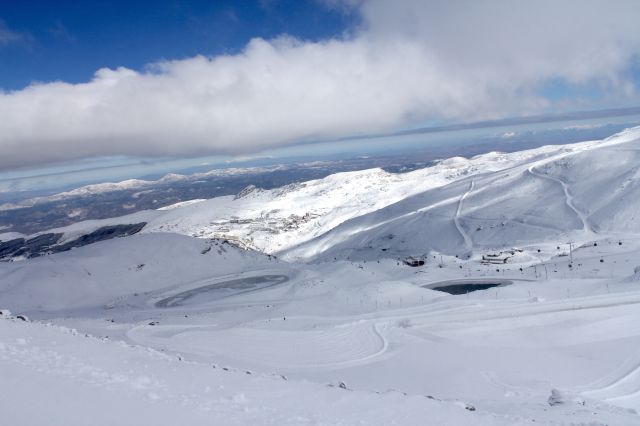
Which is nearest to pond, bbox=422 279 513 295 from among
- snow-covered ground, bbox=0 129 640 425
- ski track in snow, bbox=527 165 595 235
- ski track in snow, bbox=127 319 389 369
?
snow-covered ground, bbox=0 129 640 425

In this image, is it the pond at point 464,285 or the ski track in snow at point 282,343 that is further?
the pond at point 464,285

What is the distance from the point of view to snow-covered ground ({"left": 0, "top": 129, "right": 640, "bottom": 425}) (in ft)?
39.5

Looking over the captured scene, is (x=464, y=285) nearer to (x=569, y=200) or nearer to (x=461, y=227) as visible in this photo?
(x=461, y=227)

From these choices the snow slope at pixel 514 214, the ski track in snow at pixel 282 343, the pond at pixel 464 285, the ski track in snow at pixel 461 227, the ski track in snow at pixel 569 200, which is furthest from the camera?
the ski track in snow at pixel 461 227

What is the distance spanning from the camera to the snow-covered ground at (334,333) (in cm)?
1205

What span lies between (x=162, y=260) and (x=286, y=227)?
107 metres

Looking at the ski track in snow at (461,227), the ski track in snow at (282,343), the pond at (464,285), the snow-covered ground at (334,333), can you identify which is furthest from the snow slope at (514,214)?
the ski track in snow at (282,343)

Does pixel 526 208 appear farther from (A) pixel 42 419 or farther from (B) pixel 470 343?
(A) pixel 42 419

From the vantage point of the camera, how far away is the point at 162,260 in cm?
A: 6925

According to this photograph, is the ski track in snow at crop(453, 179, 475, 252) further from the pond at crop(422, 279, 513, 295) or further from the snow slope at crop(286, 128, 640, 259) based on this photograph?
the pond at crop(422, 279, 513, 295)

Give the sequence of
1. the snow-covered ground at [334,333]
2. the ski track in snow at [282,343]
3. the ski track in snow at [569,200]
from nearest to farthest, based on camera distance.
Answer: the snow-covered ground at [334,333], the ski track in snow at [282,343], the ski track in snow at [569,200]

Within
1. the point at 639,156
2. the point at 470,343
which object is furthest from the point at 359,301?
the point at 639,156

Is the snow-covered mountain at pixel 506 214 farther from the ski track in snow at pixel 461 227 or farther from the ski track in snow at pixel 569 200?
the ski track in snow at pixel 569 200

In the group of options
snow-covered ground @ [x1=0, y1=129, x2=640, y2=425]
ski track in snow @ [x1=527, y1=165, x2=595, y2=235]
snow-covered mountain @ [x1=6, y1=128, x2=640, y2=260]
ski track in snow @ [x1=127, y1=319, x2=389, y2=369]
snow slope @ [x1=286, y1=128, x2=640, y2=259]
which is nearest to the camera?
snow-covered ground @ [x1=0, y1=129, x2=640, y2=425]
